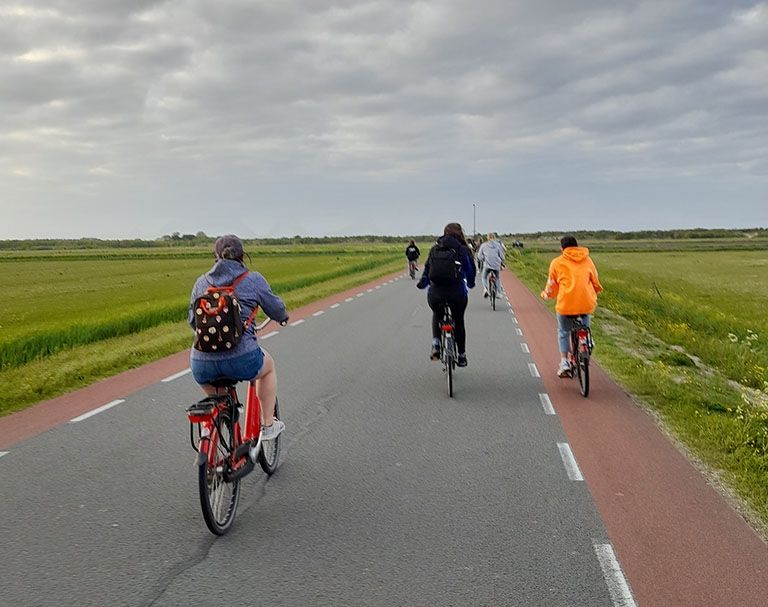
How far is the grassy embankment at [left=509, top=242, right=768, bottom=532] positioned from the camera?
680 centimetres

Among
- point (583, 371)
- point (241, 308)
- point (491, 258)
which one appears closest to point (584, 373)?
point (583, 371)

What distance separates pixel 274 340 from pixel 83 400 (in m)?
6.20

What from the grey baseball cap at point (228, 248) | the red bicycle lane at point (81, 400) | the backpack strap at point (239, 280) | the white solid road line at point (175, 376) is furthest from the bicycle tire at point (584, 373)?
the red bicycle lane at point (81, 400)

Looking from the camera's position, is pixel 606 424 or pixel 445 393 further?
pixel 445 393

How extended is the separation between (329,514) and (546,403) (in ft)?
14.9

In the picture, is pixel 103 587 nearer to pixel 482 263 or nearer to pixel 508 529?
pixel 508 529

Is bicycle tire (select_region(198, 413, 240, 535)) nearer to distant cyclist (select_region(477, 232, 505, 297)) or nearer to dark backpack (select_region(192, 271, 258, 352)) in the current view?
dark backpack (select_region(192, 271, 258, 352))

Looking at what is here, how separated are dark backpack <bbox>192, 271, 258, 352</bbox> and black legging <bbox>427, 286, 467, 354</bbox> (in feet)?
17.6

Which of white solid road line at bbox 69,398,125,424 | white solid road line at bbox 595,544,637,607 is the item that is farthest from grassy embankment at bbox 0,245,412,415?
white solid road line at bbox 595,544,637,607

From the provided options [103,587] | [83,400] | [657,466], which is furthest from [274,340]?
[103,587]

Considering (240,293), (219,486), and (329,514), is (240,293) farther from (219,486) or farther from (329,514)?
(329,514)

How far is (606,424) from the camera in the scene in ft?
27.1

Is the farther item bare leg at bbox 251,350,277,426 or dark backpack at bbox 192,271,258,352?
bare leg at bbox 251,350,277,426

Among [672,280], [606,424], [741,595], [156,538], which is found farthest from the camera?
[672,280]
